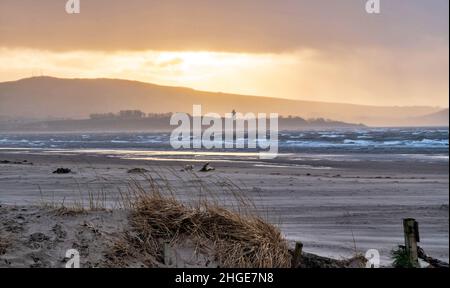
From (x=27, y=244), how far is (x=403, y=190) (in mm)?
12643

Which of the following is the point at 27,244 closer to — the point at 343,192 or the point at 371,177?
the point at 343,192

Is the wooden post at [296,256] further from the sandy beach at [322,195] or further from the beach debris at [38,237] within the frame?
the beach debris at [38,237]

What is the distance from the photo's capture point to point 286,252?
7230mm

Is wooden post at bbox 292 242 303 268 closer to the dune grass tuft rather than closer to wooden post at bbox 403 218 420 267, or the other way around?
the dune grass tuft

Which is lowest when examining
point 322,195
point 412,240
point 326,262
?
point 322,195

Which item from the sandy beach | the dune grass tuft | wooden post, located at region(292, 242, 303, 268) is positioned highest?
the dune grass tuft

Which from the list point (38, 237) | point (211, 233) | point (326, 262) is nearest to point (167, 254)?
point (211, 233)

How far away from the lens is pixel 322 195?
1580 cm

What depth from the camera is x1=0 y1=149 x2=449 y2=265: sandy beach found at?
9.91 meters

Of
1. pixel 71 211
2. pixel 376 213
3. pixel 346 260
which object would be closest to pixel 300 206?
pixel 376 213

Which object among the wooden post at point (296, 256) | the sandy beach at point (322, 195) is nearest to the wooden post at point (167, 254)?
the sandy beach at point (322, 195)

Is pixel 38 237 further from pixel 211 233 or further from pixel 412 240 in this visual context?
pixel 412 240

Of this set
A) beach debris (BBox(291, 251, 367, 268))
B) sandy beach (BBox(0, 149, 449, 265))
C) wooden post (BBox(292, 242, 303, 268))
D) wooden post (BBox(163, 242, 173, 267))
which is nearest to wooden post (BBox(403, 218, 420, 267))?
beach debris (BBox(291, 251, 367, 268))
